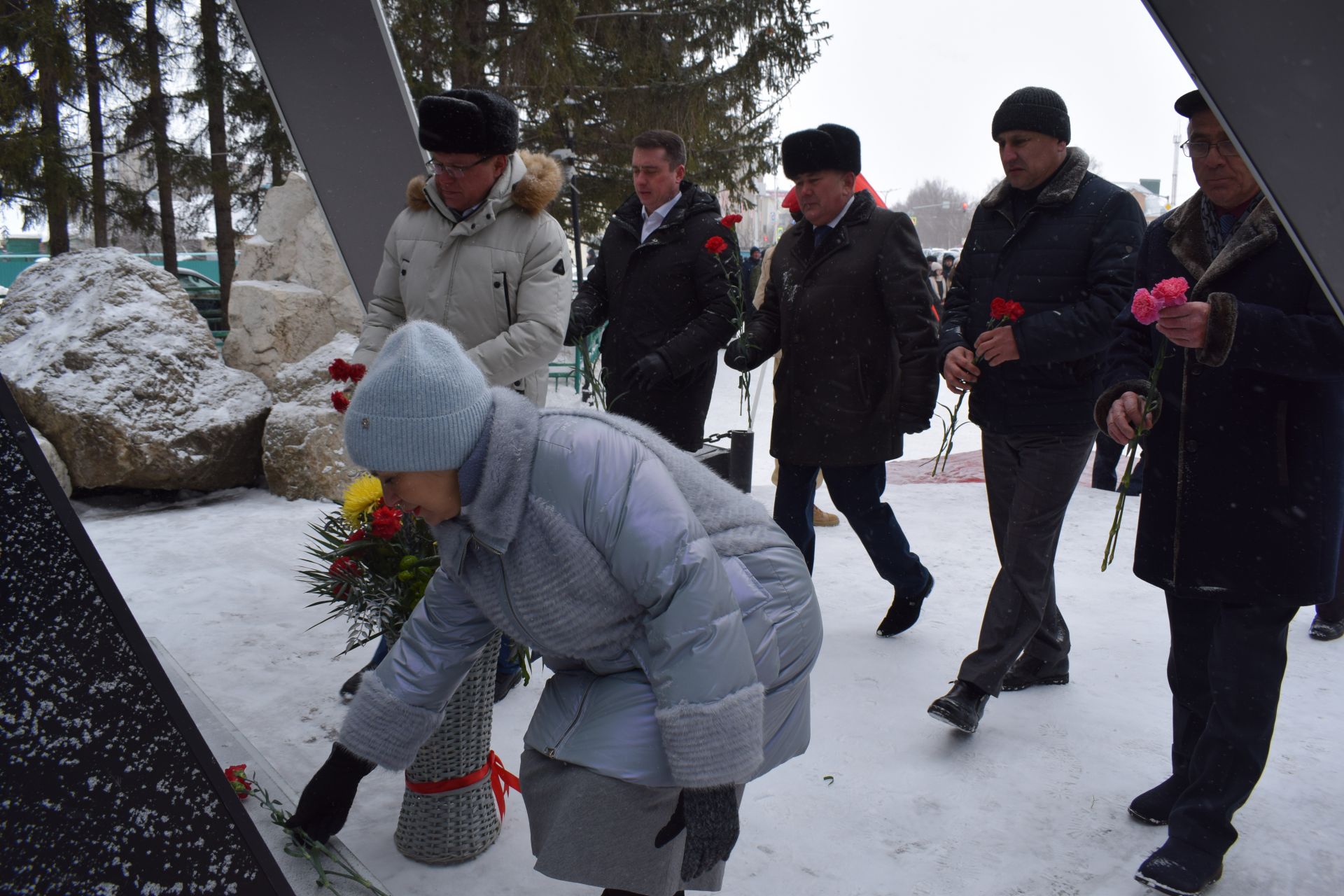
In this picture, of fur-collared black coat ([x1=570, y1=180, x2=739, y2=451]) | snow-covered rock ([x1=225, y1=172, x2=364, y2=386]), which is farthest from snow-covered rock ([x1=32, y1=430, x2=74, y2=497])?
fur-collared black coat ([x1=570, y1=180, x2=739, y2=451])

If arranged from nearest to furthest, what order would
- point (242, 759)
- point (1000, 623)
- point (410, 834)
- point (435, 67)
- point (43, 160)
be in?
point (410, 834)
point (242, 759)
point (1000, 623)
point (43, 160)
point (435, 67)

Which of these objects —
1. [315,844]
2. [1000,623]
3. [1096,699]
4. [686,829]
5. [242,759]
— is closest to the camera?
[686,829]

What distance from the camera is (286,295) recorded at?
7.07 metres

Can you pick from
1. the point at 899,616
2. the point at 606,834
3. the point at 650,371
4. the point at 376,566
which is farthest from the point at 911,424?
the point at 606,834

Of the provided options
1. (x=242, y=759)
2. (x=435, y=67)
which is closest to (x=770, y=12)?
(x=435, y=67)

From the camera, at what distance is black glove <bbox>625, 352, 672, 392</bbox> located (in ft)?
13.2

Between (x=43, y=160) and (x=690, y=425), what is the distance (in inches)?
362

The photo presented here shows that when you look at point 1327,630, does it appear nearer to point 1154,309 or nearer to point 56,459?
point 1154,309

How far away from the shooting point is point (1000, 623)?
3.29 meters

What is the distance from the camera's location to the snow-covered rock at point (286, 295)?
23.0ft

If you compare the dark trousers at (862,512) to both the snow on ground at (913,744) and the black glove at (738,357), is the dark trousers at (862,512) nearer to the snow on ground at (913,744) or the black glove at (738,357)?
the snow on ground at (913,744)

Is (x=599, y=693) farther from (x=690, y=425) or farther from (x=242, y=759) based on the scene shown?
(x=690, y=425)

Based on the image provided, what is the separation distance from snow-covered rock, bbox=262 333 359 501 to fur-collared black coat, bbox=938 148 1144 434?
3931mm

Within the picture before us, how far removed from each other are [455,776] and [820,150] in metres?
2.46
